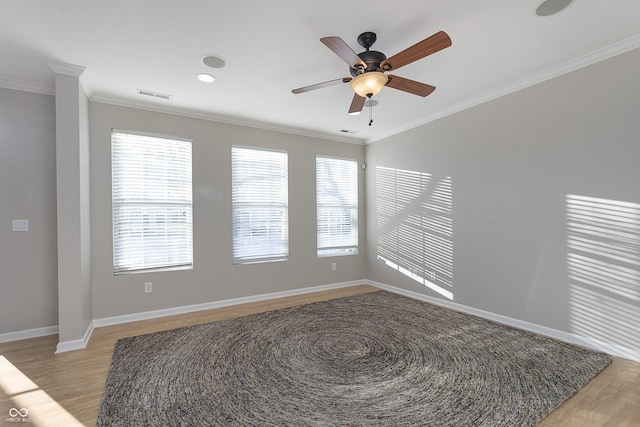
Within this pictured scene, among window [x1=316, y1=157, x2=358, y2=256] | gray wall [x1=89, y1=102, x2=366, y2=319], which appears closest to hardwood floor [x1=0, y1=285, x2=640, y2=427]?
gray wall [x1=89, y1=102, x2=366, y2=319]

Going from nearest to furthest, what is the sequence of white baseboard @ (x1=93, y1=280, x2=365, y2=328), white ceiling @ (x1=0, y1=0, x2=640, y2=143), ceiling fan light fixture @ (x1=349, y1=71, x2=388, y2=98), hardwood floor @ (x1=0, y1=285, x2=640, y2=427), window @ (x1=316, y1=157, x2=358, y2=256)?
hardwood floor @ (x1=0, y1=285, x2=640, y2=427) → white ceiling @ (x1=0, y1=0, x2=640, y2=143) → ceiling fan light fixture @ (x1=349, y1=71, x2=388, y2=98) → white baseboard @ (x1=93, y1=280, x2=365, y2=328) → window @ (x1=316, y1=157, x2=358, y2=256)

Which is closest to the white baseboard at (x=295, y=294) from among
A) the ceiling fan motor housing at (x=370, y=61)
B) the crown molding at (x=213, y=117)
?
the crown molding at (x=213, y=117)

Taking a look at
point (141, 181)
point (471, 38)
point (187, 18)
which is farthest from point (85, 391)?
point (471, 38)

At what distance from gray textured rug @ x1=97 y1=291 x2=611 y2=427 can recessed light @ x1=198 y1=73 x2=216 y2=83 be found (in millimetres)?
2726

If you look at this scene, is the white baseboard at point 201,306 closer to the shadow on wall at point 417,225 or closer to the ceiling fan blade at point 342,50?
the shadow on wall at point 417,225

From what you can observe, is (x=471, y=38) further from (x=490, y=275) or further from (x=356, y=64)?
(x=490, y=275)

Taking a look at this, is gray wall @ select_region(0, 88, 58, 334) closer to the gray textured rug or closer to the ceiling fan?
the gray textured rug

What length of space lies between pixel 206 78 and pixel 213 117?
3.68 feet

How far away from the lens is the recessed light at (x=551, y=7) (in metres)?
2.04

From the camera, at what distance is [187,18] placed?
217 centimetres

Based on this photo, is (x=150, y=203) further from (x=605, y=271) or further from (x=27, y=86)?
(x=605, y=271)

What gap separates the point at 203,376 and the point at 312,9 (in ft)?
9.54

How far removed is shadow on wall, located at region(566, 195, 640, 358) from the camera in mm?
2559

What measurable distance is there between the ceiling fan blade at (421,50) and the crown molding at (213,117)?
2.67 metres
